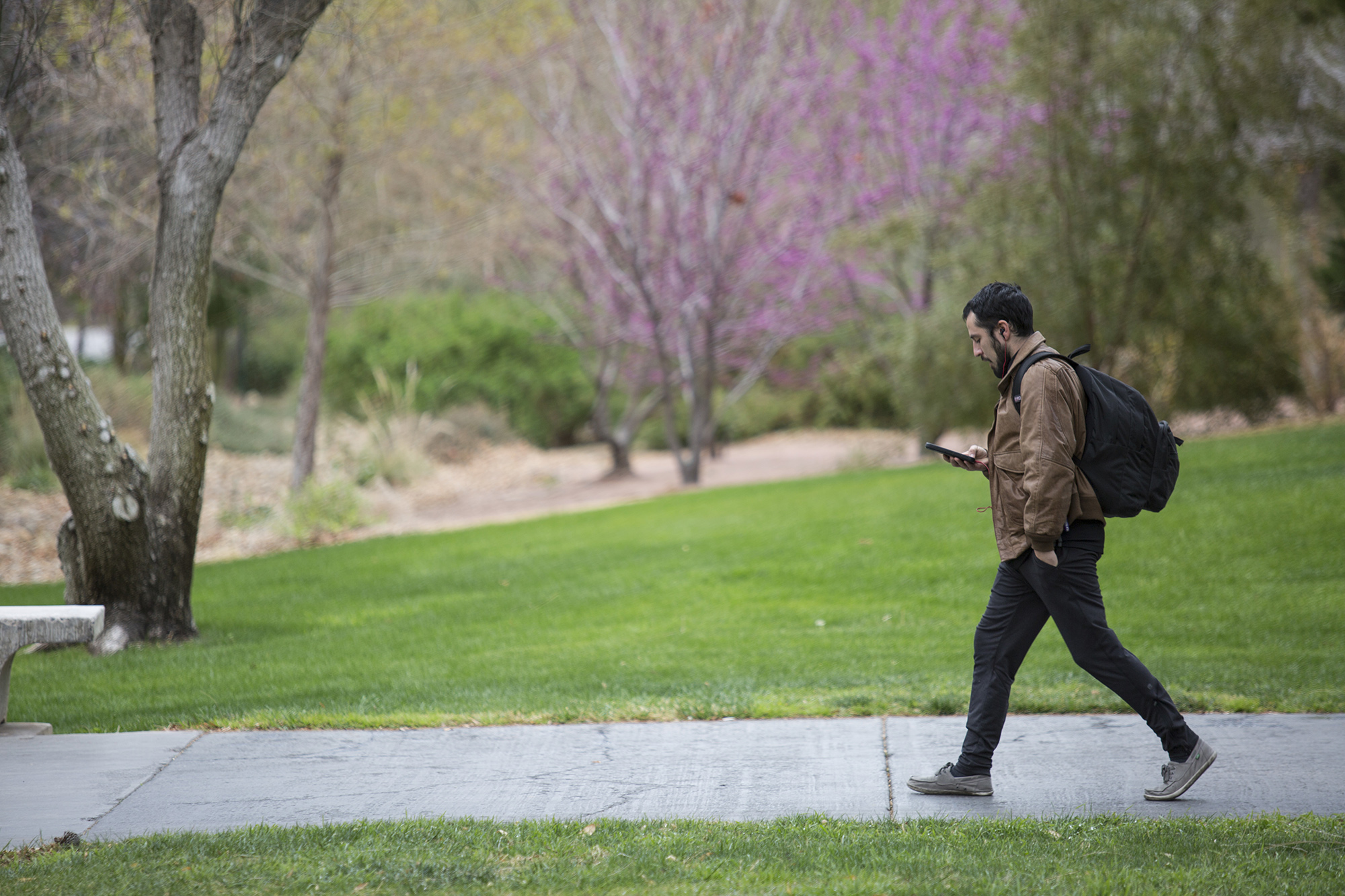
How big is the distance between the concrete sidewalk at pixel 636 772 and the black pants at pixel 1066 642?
27 centimetres

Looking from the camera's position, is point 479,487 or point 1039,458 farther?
point 479,487

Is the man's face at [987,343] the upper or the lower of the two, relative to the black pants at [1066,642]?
upper

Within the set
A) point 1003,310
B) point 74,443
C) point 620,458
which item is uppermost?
point 1003,310

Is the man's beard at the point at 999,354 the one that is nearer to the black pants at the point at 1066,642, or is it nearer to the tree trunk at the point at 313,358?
the black pants at the point at 1066,642

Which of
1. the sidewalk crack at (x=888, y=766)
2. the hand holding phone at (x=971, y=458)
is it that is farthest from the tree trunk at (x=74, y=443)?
the hand holding phone at (x=971, y=458)

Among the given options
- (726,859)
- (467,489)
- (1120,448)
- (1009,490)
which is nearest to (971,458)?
(1009,490)

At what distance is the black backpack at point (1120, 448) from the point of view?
393 centimetres

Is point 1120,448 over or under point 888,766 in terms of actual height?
over

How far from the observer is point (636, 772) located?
183 inches

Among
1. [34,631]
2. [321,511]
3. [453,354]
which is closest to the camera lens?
[34,631]

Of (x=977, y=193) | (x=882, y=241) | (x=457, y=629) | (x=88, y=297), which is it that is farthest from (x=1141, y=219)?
(x=88, y=297)

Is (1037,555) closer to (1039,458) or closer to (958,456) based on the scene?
(1039,458)

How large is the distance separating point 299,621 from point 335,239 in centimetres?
867

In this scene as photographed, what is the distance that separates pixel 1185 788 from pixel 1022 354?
1.65 metres
